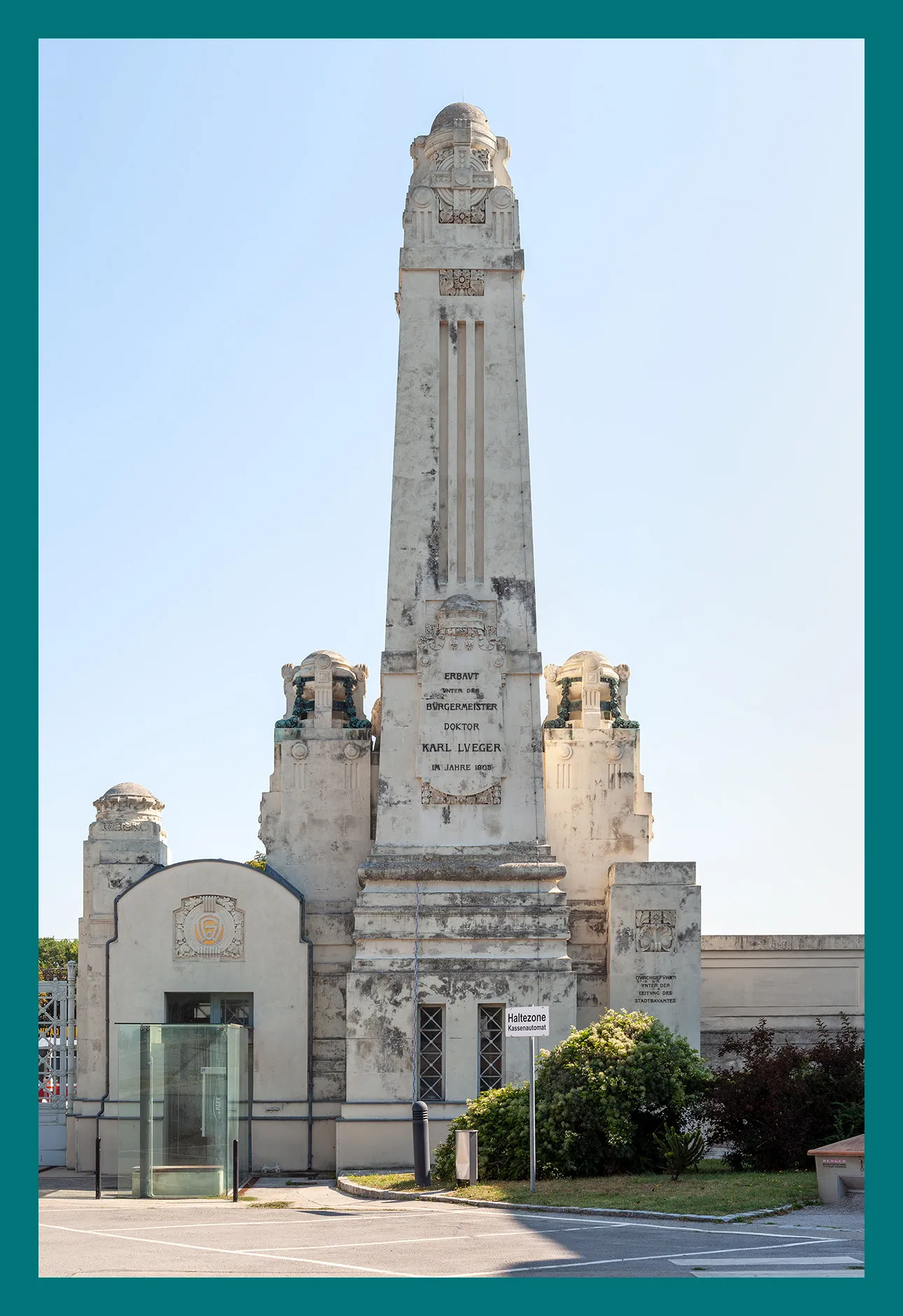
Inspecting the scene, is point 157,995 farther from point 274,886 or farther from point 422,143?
point 422,143

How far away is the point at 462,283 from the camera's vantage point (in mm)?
36094

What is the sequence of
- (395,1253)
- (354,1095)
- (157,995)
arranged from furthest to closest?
(157,995) → (354,1095) → (395,1253)

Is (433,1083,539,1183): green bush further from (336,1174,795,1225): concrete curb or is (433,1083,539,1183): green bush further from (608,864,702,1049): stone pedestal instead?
(608,864,702,1049): stone pedestal

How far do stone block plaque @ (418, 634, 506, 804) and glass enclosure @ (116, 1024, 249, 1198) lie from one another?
299 inches

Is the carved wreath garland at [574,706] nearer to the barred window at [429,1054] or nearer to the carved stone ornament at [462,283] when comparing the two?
the barred window at [429,1054]

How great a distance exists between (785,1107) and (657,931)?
889cm

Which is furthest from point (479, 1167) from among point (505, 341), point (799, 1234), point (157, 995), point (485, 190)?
point (485, 190)

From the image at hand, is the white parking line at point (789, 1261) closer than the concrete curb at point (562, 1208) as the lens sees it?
Yes

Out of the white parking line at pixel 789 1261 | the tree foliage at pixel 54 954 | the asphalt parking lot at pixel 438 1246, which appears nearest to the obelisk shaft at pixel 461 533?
the asphalt parking lot at pixel 438 1246

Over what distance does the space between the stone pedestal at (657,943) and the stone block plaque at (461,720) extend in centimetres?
344

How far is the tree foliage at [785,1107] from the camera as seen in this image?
990 inches

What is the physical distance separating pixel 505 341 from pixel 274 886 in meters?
12.5

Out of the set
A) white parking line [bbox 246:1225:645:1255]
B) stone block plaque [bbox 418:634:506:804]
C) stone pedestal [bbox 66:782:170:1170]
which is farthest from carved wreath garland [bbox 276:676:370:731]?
white parking line [bbox 246:1225:645:1255]

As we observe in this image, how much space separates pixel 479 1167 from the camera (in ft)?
84.2
